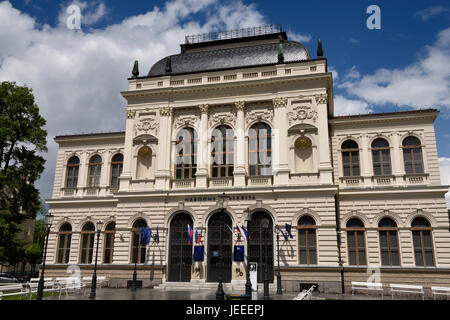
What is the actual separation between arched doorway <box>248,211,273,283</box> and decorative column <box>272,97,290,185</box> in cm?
292

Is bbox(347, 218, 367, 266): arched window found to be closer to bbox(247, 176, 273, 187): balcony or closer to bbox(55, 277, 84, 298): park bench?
bbox(247, 176, 273, 187): balcony

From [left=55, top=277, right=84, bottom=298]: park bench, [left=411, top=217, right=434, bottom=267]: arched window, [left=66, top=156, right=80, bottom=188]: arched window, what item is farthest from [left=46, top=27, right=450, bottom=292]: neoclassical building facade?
[left=55, top=277, right=84, bottom=298]: park bench

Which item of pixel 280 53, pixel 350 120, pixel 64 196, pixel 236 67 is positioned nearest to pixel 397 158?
pixel 350 120

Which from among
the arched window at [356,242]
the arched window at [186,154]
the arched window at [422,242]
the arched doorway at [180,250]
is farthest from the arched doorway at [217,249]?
the arched window at [422,242]

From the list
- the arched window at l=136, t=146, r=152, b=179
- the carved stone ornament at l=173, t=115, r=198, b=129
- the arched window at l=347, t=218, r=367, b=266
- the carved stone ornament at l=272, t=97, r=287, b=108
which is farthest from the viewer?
the arched window at l=136, t=146, r=152, b=179

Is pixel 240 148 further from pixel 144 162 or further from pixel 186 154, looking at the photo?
pixel 144 162

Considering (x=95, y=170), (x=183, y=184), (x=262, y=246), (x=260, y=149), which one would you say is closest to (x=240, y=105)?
(x=260, y=149)

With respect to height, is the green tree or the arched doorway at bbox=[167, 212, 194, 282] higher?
the green tree

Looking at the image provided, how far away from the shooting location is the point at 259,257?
26531mm

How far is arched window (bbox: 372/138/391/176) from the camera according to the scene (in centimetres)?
2798

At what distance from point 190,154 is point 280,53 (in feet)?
34.7

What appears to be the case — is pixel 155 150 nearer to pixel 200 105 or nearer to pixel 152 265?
pixel 200 105

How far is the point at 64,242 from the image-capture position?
3247cm

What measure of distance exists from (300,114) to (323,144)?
9.59 feet
